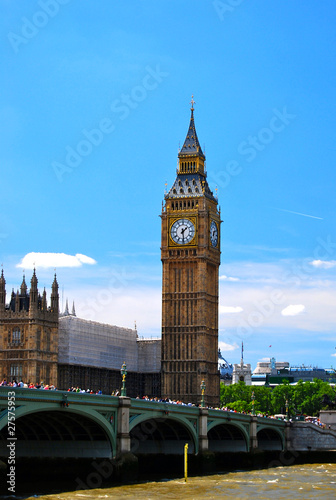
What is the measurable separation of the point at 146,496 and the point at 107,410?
7406 mm

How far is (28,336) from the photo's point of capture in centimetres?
12331

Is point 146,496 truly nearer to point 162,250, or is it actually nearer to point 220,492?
point 220,492

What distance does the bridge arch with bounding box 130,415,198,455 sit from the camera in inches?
3386

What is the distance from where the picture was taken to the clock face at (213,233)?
14475cm

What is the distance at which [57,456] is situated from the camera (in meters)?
74.0

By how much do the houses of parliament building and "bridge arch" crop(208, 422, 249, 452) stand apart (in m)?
29.9

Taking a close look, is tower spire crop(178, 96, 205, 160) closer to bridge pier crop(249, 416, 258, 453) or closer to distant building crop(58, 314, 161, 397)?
distant building crop(58, 314, 161, 397)

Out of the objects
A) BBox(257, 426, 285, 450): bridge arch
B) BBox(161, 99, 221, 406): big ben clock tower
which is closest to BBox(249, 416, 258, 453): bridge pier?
BBox(257, 426, 285, 450): bridge arch

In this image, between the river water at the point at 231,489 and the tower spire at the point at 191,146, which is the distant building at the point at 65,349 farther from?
the river water at the point at 231,489

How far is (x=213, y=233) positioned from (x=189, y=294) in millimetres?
10090

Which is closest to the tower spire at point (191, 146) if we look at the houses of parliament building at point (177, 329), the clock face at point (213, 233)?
the houses of parliament building at point (177, 329)

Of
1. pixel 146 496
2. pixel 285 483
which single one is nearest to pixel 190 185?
→ pixel 285 483

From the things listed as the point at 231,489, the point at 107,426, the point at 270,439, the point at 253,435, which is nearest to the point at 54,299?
the point at 270,439

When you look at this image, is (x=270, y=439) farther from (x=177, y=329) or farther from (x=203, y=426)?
(x=203, y=426)
